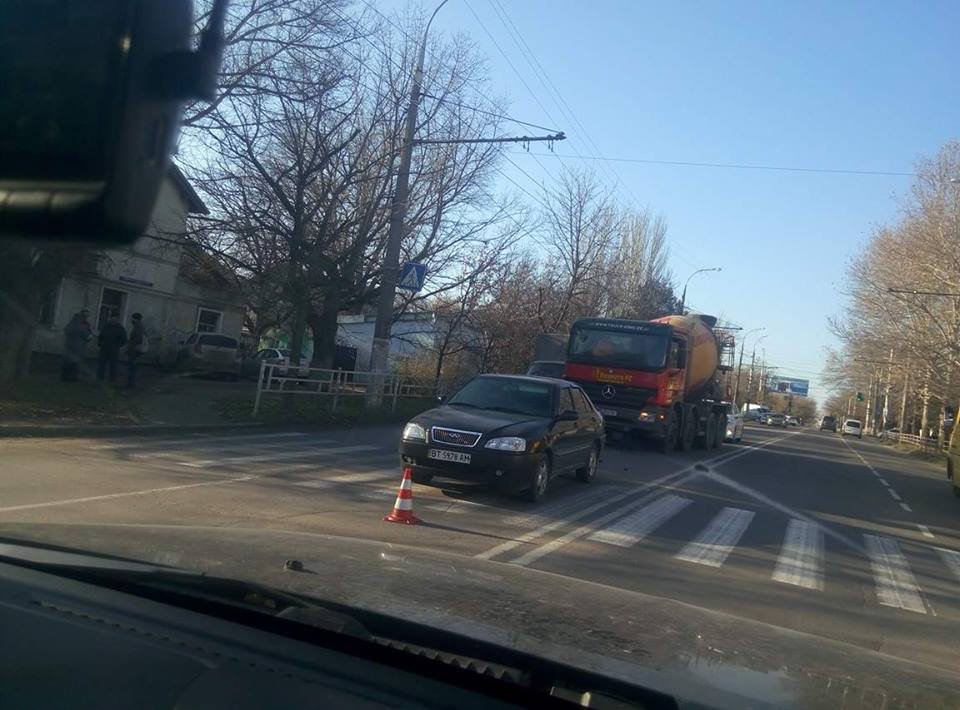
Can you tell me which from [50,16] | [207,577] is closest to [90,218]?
[50,16]

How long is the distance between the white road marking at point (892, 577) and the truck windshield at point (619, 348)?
953 cm

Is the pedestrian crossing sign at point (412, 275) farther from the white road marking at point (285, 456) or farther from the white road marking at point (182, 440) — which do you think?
the white road marking at point (285, 456)

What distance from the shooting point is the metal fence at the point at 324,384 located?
64.5 ft

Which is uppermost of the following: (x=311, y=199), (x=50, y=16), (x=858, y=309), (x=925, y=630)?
(x=858, y=309)

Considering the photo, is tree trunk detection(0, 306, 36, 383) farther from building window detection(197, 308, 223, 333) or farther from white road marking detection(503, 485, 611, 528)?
building window detection(197, 308, 223, 333)

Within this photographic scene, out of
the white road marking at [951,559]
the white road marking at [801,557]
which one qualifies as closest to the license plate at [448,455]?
the white road marking at [801,557]

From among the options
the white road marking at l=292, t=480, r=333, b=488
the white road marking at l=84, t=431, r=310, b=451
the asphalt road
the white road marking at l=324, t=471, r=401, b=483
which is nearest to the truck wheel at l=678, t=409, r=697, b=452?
the asphalt road

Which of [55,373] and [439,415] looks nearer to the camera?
[439,415]

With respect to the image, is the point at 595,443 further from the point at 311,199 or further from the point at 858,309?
the point at 858,309

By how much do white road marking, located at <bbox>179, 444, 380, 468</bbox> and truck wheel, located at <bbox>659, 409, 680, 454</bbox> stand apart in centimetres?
824

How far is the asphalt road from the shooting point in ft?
24.5

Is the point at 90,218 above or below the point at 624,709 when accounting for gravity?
above

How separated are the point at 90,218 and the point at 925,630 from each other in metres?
6.85

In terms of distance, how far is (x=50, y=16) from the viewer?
2674mm
